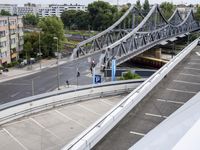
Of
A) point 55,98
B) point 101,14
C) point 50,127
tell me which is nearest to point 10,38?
point 55,98

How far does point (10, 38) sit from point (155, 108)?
2074 inches

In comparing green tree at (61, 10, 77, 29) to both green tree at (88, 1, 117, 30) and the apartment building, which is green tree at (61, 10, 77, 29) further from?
the apartment building

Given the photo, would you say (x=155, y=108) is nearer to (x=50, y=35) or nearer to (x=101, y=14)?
(x=50, y=35)

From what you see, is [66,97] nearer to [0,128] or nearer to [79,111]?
[79,111]

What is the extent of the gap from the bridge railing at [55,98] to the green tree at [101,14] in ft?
316

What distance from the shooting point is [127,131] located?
1238 centimetres

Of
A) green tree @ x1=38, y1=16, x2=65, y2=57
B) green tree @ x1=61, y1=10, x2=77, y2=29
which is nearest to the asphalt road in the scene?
green tree @ x1=38, y1=16, x2=65, y2=57

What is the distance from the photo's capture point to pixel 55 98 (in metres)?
20.3

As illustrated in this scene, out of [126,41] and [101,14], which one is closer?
[126,41]

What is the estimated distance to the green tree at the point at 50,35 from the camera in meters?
70.9

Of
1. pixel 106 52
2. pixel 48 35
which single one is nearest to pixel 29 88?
pixel 106 52

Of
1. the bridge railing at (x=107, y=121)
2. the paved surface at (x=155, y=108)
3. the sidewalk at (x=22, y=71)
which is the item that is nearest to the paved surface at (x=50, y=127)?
the bridge railing at (x=107, y=121)

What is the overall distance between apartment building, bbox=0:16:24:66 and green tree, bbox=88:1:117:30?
55921 millimetres

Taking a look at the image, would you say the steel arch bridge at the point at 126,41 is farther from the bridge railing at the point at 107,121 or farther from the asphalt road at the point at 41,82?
the bridge railing at the point at 107,121
